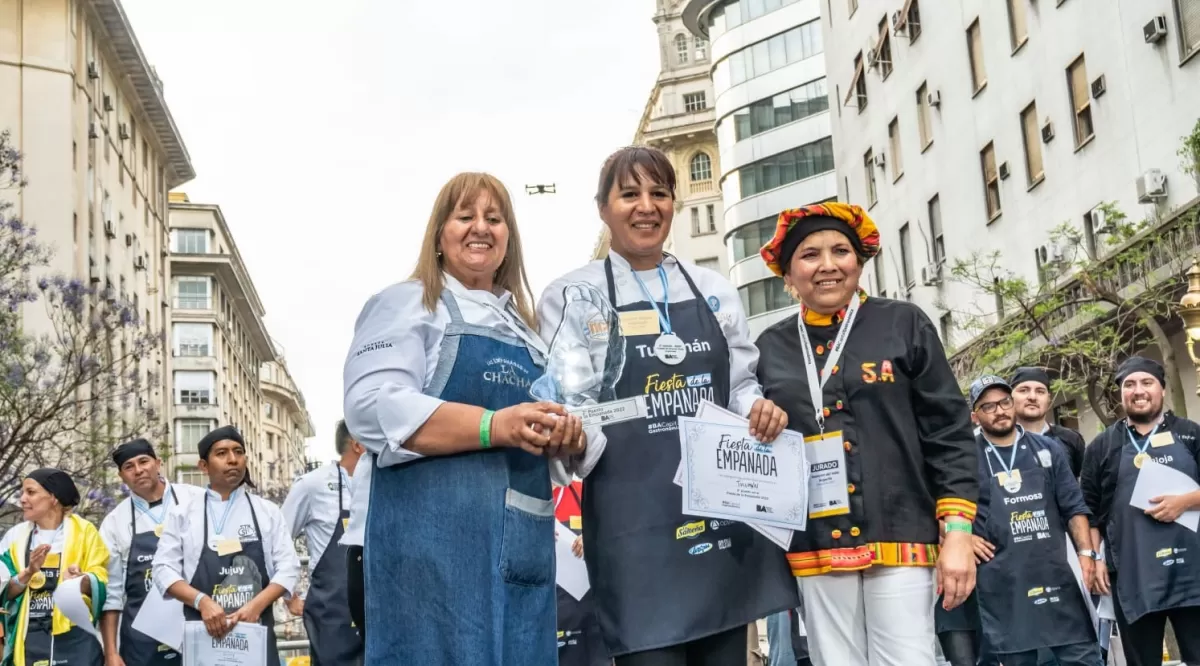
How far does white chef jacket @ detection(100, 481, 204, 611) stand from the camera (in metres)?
10.4

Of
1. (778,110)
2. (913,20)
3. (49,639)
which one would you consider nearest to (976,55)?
(913,20)

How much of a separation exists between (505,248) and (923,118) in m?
32.7

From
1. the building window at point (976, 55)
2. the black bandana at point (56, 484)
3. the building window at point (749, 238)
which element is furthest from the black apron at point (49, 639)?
the building window at point (749, 238)

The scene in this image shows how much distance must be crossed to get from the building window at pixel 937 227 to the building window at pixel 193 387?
64.0 metres

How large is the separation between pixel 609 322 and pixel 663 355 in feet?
0.68

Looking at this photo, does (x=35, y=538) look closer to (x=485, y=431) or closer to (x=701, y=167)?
(x=485, y=431)

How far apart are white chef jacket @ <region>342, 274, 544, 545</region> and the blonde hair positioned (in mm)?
57

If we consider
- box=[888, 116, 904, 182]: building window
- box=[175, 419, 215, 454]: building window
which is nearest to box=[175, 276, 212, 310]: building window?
box=[175, 419, 215, 454]: building window

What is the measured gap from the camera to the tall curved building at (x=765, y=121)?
6328 centimetres

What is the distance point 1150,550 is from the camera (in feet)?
29.9

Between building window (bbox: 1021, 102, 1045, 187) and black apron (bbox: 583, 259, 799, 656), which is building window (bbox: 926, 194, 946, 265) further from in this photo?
black apron (bbox: 583, 259, 799, 656)

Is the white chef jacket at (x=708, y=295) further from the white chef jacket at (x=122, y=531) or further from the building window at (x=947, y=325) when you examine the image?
the building window at (x=947, y=325)

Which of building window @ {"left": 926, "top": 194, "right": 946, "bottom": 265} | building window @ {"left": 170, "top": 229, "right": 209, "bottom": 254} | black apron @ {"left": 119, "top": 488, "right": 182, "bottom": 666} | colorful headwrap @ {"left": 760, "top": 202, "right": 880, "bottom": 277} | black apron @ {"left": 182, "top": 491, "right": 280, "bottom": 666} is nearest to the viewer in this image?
colorful headwrap @ {"left": 760, "top": 202, "right": 880, "bottom": 277}

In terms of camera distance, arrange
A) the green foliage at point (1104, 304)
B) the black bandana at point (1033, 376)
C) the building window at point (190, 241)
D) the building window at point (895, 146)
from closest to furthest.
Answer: the black bandana at point (1033, 376) → the green foliage at point (1104, 304) → the building window at point (895, 146) → the building window at point (190, 241)
